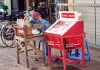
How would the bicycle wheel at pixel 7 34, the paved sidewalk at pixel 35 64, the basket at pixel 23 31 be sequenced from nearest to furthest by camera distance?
the basket at pixel 23 31 → the paved sidewalk at pixel 35 64 → the bicycle wheel at pixel 7 34

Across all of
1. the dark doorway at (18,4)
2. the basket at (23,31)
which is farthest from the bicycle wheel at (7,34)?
the dark doorway at (18,4)

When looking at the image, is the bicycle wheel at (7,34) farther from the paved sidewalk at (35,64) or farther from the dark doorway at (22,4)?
the dark doorway at (22,4)

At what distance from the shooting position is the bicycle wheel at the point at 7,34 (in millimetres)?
9155

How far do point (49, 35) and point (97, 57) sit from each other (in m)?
1.98

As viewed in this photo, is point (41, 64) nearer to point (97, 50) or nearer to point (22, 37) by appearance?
point (22, 37)

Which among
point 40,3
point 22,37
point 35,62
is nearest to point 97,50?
point 35,62

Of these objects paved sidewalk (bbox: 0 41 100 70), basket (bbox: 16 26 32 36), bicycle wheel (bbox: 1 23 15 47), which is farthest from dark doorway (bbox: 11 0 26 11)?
basket (bbox: 16 26 32 36)

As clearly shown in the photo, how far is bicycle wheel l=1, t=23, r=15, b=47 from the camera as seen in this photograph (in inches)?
360

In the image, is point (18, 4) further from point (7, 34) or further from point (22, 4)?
point (7, 34)

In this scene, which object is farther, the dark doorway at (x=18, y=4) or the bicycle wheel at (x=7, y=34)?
the dark doorway at (x=18, y=4)

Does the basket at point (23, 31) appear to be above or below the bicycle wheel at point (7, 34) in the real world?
above

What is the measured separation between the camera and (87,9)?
340 inches

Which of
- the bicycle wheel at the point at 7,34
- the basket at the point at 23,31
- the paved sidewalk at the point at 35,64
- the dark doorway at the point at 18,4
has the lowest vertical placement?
the paved sidewalk at the point at 35,64

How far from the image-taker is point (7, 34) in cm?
928
